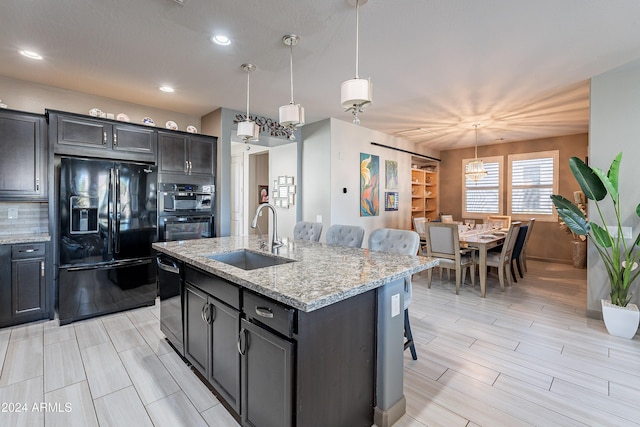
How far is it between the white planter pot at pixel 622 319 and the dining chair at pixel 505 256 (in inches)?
52.0

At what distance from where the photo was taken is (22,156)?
126 inches

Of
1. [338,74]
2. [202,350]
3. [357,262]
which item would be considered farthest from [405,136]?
[202,350]

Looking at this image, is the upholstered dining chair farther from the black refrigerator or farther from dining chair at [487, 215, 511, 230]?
dining chair at [487, 215, 511, 230]

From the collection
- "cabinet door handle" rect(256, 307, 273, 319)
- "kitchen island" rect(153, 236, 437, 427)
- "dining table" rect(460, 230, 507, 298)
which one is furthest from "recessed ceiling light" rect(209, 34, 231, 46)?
"dining table" rect(460, 230, 507, 298)

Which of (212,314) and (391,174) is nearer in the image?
(212,314)

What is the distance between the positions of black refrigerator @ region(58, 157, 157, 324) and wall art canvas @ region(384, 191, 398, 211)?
4226 mm

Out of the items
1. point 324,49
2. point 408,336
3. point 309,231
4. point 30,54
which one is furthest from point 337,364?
point 30,54

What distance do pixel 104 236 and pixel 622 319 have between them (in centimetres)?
551

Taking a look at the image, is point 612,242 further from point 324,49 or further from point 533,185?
point 533,185

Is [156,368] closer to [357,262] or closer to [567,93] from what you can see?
[357,262]

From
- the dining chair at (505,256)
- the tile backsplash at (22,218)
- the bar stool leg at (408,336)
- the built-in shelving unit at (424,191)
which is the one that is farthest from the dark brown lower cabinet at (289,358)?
the built-in shelving unit at (424,191)

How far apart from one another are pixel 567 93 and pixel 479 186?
148 inches

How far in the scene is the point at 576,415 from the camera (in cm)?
186

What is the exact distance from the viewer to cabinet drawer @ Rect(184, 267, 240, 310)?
5.54 ft
